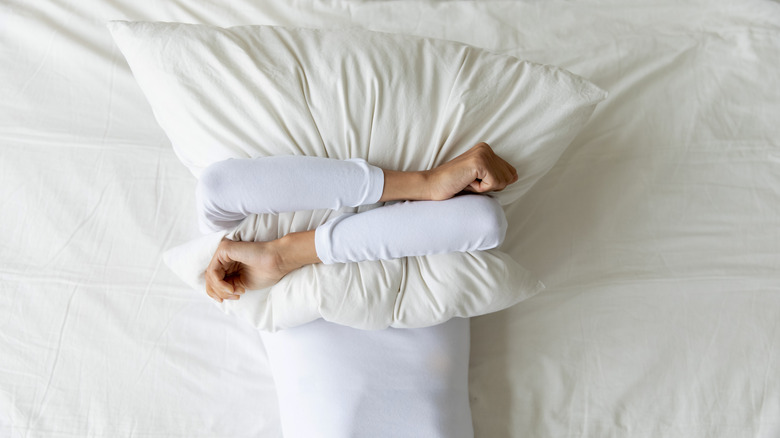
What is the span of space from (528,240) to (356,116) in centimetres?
44

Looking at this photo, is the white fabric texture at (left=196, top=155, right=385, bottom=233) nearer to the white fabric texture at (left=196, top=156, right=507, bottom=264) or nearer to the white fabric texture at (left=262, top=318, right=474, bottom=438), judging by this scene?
the white fabric texture at (left=196, top=156, right=507, bottom=264)

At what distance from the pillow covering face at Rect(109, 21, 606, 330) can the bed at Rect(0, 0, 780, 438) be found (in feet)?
0.60

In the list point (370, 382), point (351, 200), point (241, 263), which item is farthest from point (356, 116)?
point (370, 382)

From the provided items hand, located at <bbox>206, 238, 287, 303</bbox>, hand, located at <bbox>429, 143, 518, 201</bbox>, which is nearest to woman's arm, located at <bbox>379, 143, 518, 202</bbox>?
hand, located at <bbox>429, 143, 518, 201</bbox>

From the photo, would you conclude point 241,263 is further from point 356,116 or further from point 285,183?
point 356,116

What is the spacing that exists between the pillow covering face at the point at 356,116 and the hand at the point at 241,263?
3 centimetres

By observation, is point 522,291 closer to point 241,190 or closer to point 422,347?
point 422,347

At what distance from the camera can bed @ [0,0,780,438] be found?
1.06 m

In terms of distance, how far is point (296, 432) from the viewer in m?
0.96

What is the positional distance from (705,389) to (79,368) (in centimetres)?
114

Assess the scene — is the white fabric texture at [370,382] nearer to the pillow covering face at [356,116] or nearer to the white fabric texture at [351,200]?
the pillow covering face at [356,116]

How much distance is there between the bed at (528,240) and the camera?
106 centimetres

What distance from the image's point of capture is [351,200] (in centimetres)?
93

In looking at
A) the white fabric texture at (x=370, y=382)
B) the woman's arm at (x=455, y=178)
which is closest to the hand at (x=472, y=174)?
the woman's arm at (x=455, y=178)
